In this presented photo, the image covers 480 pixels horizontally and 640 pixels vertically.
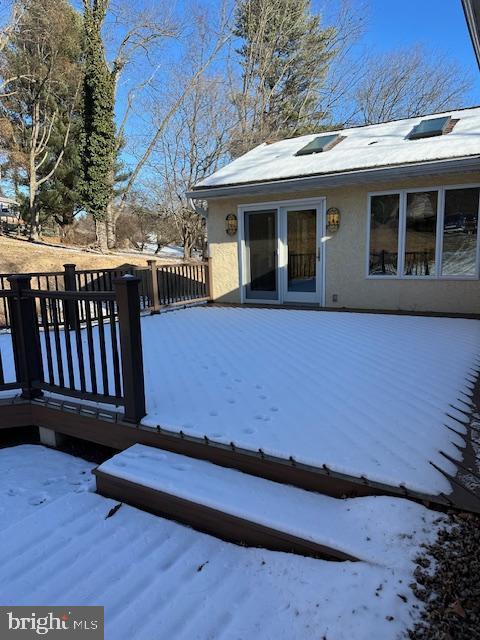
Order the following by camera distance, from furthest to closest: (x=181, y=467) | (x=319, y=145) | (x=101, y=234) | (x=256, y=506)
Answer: (x=101, y=234), (x=319, y=145), (x=181, y=467), (x=256, y=506)

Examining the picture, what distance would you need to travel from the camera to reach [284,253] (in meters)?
7.88

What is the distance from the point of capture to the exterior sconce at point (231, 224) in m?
8.23

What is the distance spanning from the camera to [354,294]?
23.9 feet

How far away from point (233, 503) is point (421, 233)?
6041mm

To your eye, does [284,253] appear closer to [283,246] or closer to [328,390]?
[283,246]

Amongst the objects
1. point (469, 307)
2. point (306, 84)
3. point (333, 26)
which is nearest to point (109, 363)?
point (469, 307)

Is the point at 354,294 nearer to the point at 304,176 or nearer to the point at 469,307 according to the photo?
the point at 469,307

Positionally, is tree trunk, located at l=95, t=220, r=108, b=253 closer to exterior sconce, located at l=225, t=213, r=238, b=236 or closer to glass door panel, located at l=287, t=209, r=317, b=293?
exterior sconce, located at l=225, t=213, r=238, b=236

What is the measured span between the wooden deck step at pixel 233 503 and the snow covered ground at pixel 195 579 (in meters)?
0.05

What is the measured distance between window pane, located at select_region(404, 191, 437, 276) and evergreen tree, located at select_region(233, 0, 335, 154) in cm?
1308

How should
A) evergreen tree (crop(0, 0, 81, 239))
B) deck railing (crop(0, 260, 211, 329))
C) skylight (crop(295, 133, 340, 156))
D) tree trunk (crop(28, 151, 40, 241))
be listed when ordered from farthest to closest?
tree trunk (crop(28, 151, 40, 241))
evergreen tree (crop(0, 0, 81, 239))
skylight (crop(295, 133, 340, 156))
deck railing (crop(0, 260, 211, 329))

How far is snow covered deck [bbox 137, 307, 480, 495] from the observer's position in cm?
221

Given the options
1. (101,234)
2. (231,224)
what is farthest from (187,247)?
(231,224)

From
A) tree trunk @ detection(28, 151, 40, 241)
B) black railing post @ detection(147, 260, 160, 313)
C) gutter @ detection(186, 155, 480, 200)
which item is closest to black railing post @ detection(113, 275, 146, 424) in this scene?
black railing post @ detection(147, 260, 160, 313)
